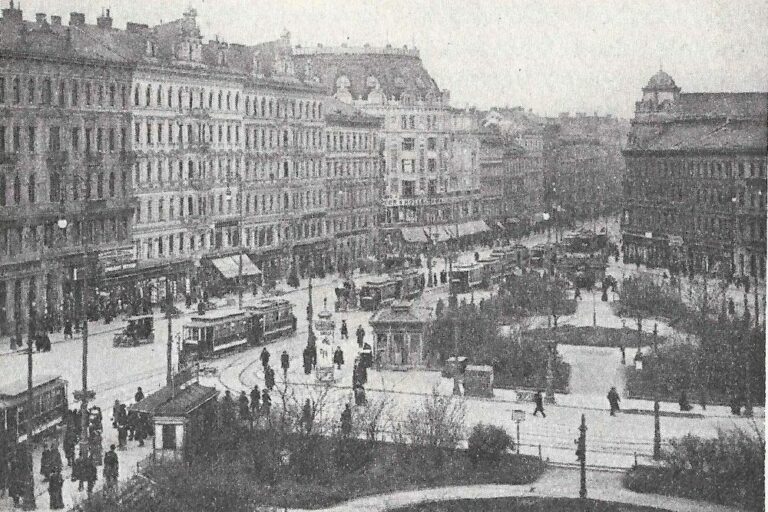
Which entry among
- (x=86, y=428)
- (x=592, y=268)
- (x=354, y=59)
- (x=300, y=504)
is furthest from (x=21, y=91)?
(x=354, y=59)

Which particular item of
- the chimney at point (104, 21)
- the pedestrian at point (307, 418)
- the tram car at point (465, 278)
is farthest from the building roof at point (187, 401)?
the tram car at point (465, 278)

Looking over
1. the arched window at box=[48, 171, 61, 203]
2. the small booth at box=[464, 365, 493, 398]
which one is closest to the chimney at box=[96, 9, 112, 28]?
the arched window at box=[48, 171, 61, 203]

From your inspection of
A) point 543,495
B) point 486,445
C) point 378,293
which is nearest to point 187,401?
point 486,445

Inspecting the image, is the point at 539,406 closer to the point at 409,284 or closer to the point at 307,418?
the point at 307,418

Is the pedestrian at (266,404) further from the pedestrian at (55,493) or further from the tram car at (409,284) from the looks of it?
the tram car at (409,284)

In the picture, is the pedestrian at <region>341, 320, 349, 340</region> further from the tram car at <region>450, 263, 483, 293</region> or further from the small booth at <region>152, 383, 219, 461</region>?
the small booth at <region>152, 383, 219, 461</region>

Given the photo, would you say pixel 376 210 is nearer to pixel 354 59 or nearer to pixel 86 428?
pixel 354 59
